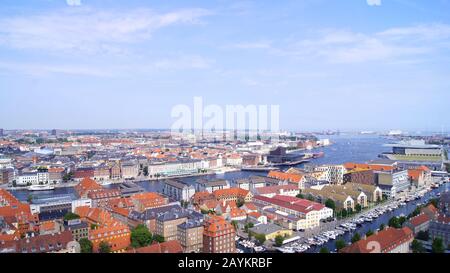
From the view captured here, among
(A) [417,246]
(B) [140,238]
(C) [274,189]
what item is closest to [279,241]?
(A) [417,246]

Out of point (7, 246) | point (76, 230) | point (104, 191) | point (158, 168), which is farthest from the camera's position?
point (158, 168)

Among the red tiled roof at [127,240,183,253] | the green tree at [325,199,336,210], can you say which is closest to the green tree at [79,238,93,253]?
the red tiled roof at [127,240,183,253]

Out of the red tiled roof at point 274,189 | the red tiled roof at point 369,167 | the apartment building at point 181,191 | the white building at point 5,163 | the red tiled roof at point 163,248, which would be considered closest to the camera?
the red tiled roof at point 163,248

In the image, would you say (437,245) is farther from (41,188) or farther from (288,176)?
(41,188)

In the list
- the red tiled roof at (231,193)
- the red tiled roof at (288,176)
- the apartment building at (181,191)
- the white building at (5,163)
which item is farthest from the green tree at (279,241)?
the white building at (5,163)

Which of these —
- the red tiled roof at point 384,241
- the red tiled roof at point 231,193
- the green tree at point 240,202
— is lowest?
the green tree at point 240,202

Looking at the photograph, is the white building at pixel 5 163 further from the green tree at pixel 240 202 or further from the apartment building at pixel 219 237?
the apartment building at pixel 219 237

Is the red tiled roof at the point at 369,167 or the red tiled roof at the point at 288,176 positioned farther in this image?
the red tiled roof at the point at 369,167
